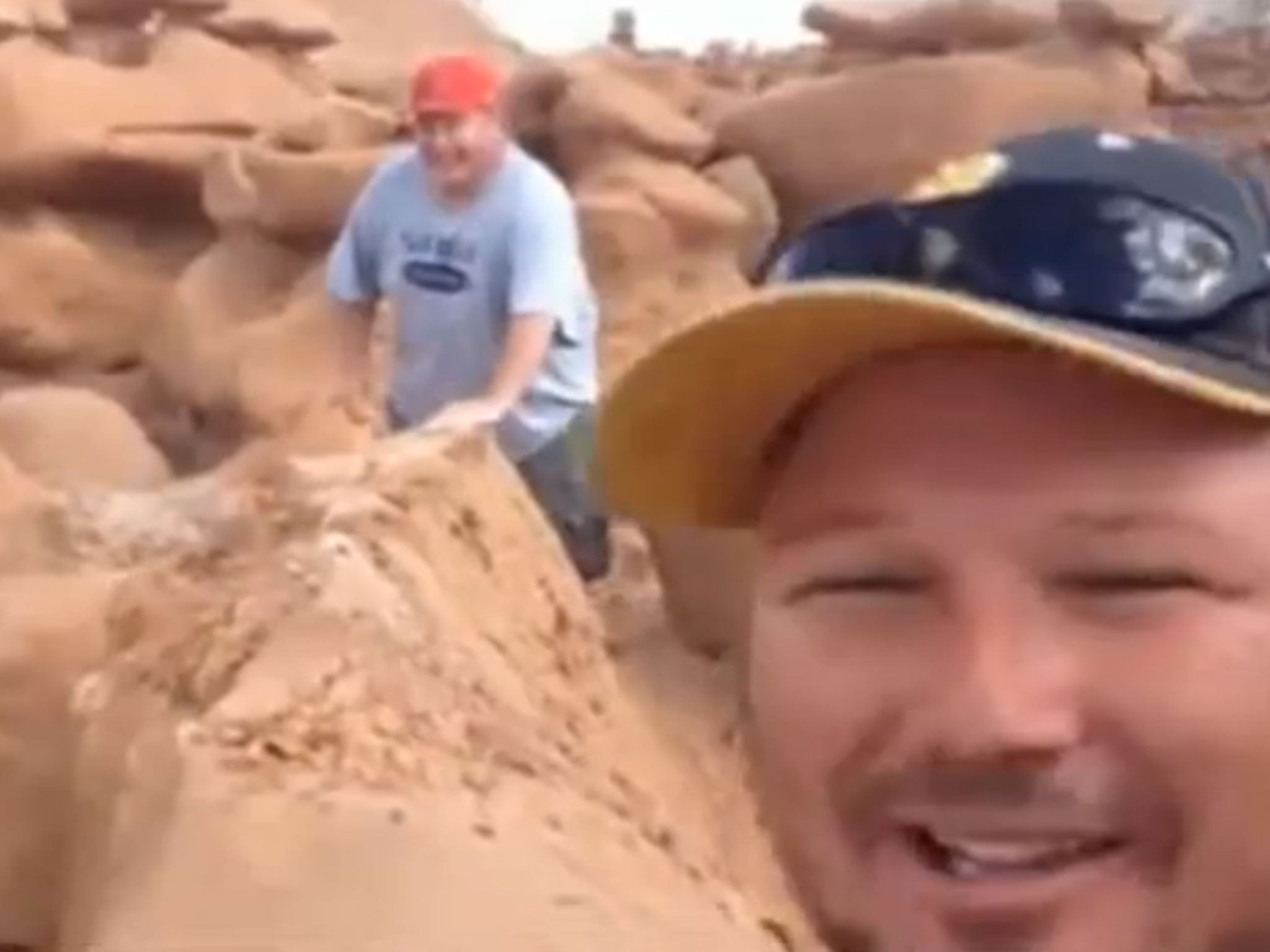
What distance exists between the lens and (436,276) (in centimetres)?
411

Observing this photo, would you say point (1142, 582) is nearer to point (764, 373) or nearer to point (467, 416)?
point (764, 373)

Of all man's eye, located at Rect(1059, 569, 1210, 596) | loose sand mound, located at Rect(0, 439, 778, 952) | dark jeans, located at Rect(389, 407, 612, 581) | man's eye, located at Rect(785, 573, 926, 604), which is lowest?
dark jeans, located at Rect(389, 407, 612, 581)

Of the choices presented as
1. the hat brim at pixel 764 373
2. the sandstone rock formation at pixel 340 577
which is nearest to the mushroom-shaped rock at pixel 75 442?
the sandstone rock formation at pixel 340 577

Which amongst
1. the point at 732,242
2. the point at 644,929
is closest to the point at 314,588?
the point at 644,929

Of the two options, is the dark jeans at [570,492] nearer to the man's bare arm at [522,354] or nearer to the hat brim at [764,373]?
the man's bare arm at [522,354]

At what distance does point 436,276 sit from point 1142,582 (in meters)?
3.12

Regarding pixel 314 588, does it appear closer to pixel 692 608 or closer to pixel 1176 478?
pixel 692 608

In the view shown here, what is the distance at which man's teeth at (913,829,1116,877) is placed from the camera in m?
1.02

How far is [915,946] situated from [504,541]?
223cm

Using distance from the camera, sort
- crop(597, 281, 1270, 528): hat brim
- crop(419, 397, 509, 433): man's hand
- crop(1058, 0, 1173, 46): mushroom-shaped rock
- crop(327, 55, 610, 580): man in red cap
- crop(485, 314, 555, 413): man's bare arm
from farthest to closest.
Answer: crop(1058, 0, 1173, 46): mushroom-shaped rock, crop(327, 55, 610, 580): man in red cap, crop(485, 314, 555, 413): man's bare arm, crop(419, 397, 509, 433): man's hand, crop(597, 281, 1270, 528): hat brim

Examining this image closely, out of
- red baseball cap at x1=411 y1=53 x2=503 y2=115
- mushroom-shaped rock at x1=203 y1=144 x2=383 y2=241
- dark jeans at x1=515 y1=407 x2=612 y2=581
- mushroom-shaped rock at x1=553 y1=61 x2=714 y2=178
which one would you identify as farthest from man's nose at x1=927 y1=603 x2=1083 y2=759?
mushroom-shaped rock at x1=553 y1=61 x2=714 y2=178

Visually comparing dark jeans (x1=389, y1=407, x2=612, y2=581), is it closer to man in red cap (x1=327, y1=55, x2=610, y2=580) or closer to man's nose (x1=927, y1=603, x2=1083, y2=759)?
man in red cap (x1=327, y1=55, x2=610, y2=580)

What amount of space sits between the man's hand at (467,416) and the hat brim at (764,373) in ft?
6.98

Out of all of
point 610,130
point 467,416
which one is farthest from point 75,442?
point 610,130
